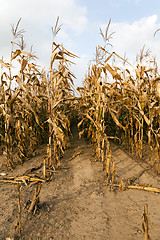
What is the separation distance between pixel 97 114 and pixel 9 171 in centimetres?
173

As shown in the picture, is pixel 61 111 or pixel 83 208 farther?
pixel 61 111

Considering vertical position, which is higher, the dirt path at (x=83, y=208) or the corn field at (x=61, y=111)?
the corn field at (x=61, y=111)

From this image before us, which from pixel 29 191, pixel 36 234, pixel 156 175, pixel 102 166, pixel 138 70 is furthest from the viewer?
pixel 138 70

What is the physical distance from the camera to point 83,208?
1.90 m

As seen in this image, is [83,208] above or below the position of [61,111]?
below

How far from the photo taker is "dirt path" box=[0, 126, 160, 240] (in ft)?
5.06

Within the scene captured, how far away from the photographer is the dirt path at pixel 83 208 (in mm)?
1542

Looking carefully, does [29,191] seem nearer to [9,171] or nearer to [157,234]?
[9,171]

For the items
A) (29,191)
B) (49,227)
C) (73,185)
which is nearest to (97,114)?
(73,185)

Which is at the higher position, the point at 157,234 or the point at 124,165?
the point at 124,165

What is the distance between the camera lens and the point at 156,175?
8.75 ft

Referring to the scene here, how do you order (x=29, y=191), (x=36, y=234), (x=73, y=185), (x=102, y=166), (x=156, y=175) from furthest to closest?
(x=102, y=166), (x=156, y=175), (x=73, y=185), (x=29, y=191), (x=36, y=234)

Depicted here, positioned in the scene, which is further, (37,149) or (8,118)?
(37,149)

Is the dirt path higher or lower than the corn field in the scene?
lower
